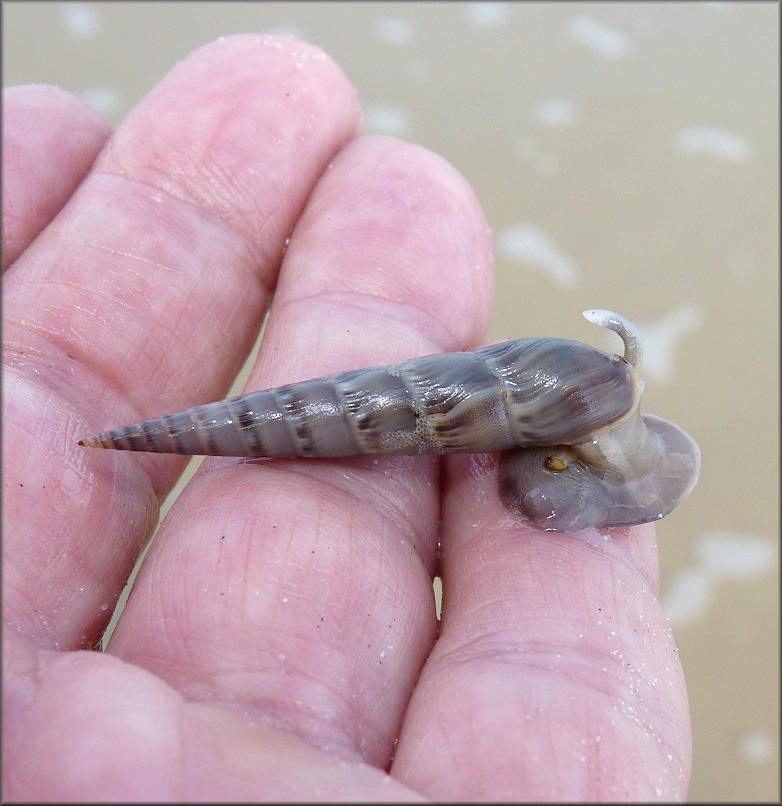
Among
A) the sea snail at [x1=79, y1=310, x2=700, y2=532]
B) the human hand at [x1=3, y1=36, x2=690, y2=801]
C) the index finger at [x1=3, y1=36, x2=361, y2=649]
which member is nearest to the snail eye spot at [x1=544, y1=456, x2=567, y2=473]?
the sea snail at [x1=79, y1=310, x2=700, y2=532]

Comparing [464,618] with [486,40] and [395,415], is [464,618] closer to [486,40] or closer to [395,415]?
[395,415]

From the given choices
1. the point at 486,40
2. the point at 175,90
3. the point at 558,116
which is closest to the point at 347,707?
the point at 175,90

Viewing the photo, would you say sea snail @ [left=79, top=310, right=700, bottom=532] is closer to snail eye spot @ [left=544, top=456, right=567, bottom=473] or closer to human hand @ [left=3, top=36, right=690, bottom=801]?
snail eye spot @ [left=544, top=456, right=567, bottom=473]

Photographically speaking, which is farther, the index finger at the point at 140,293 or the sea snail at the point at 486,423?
the sea snail at the point at 486,423

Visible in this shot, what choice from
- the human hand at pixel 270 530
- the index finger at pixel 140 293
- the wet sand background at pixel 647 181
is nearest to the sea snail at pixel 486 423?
the human hand at pixel 270 530

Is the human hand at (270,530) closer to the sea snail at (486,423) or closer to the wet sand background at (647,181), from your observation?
the sea snail at (486,423)

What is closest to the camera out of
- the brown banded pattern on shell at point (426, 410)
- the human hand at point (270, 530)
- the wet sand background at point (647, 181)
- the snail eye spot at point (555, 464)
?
the human hand at point (270, 530)
